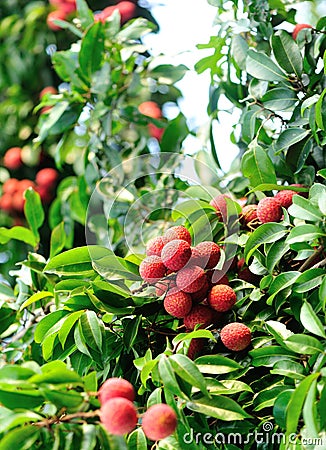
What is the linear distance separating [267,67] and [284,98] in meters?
0.04

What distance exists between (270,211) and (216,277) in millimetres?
78

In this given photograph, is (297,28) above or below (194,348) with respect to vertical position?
above

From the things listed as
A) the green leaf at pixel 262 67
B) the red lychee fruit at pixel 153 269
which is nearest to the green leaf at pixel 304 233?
the red lychee fruit at pixel 153 269

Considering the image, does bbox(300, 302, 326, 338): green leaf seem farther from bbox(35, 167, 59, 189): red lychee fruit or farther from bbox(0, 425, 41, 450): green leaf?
bbox(35, 167, 59, 189): red lychee fruit

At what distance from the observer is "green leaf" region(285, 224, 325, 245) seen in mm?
522

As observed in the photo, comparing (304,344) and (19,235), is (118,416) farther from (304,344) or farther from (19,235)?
(19,235)

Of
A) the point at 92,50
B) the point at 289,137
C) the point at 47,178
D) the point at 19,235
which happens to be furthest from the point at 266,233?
the point at 47,178

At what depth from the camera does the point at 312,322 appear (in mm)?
464

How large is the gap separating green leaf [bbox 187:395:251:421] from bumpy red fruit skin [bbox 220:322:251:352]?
0.18 feet

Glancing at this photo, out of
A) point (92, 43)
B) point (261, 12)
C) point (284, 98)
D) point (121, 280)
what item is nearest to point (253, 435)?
point (121, 280)

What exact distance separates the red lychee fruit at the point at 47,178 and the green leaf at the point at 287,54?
2.35 feet

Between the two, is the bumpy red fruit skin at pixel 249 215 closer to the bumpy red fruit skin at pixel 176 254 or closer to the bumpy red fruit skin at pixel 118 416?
the bumpy red fruit skin at pixel 176 254

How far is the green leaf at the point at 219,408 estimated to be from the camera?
0.48m

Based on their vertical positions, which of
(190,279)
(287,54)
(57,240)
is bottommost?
(57,240)
